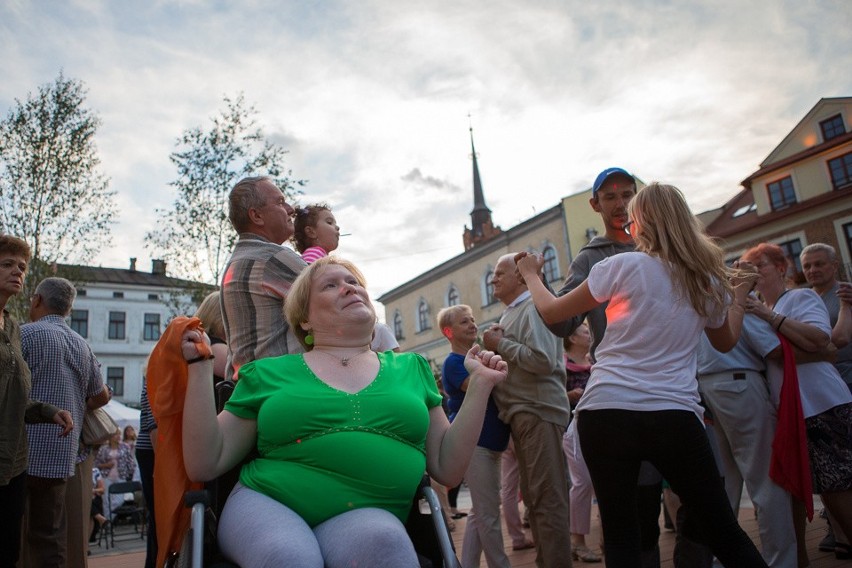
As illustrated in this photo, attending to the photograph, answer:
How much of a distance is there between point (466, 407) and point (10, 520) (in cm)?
262

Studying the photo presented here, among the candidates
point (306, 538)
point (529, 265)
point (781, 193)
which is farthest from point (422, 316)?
point (306, 538)

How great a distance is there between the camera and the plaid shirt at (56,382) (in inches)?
150

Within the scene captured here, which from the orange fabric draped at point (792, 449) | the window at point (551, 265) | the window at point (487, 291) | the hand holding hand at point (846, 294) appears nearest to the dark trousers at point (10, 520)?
the orange fabric draped at point (792, 449)

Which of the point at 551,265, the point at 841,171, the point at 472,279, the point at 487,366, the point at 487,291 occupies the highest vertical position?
the point at 841,171

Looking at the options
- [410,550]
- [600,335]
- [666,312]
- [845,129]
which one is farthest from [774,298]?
[845,129]

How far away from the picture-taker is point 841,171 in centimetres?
2839

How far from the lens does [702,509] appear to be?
2277 millimetres

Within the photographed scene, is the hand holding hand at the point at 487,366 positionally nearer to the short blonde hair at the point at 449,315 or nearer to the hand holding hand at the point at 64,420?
the hand holding hand at the point at 64,420

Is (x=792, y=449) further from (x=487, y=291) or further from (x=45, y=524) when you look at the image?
(x=487, y=291)

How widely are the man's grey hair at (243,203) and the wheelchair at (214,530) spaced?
1.29 meters

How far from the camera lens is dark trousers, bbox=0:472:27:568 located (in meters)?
3.21

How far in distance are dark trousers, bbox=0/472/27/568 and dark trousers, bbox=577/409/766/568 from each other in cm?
292

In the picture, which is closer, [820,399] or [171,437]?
[171,437]

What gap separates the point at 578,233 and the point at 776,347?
108 ft
